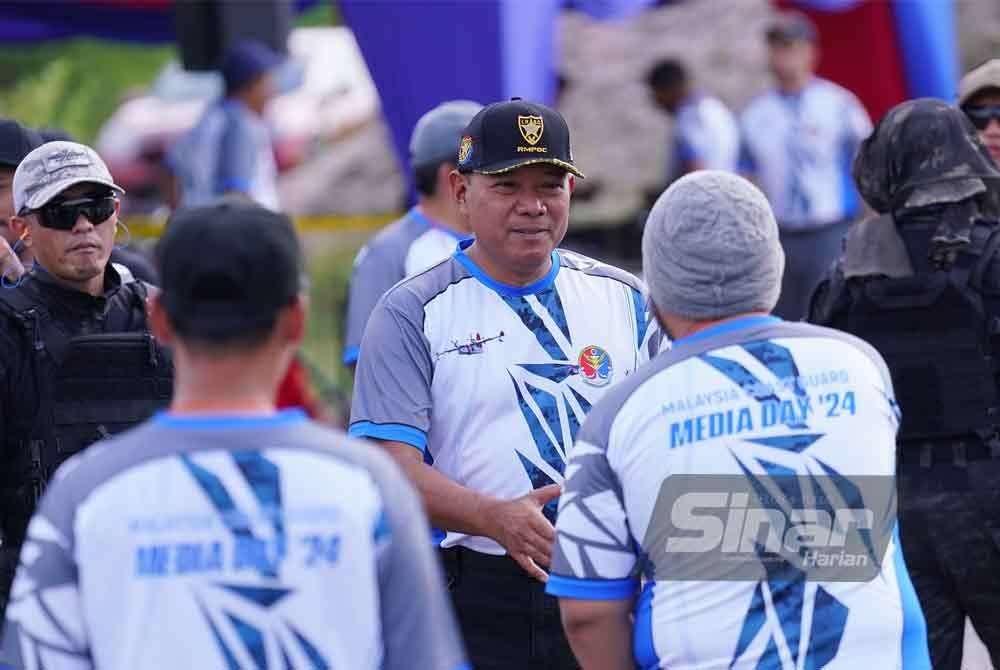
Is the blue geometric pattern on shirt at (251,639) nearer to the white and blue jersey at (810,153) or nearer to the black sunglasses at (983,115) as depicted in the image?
the black sunglasses at (983,115)

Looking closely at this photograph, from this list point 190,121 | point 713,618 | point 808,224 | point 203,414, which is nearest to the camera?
point 203,414

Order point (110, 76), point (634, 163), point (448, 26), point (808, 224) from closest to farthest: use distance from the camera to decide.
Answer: point (448, 26), point (808, 224), point (634, 163), point (110, 76)

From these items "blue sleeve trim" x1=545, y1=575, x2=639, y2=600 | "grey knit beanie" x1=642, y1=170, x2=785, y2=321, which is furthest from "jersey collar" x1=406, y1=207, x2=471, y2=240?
"blue sleeve trim" x1=545, y1=575, x2=639, y2=600

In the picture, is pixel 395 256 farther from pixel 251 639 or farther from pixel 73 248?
pixel 251 639

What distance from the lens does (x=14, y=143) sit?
534 cm

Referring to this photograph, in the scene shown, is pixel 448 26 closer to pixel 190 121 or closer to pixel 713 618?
pixel 713 618

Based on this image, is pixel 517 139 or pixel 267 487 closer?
pixel 267 487

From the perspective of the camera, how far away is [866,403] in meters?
3.30

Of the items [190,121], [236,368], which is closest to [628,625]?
[236,368]

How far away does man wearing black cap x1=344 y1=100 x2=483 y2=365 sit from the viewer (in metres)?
6.52

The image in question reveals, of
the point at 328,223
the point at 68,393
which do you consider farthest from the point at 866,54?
the point at 68,393

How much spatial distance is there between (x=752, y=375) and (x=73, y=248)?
2.28 m

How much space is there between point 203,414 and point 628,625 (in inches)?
43.5

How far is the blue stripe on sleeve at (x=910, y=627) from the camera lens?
332 cm
